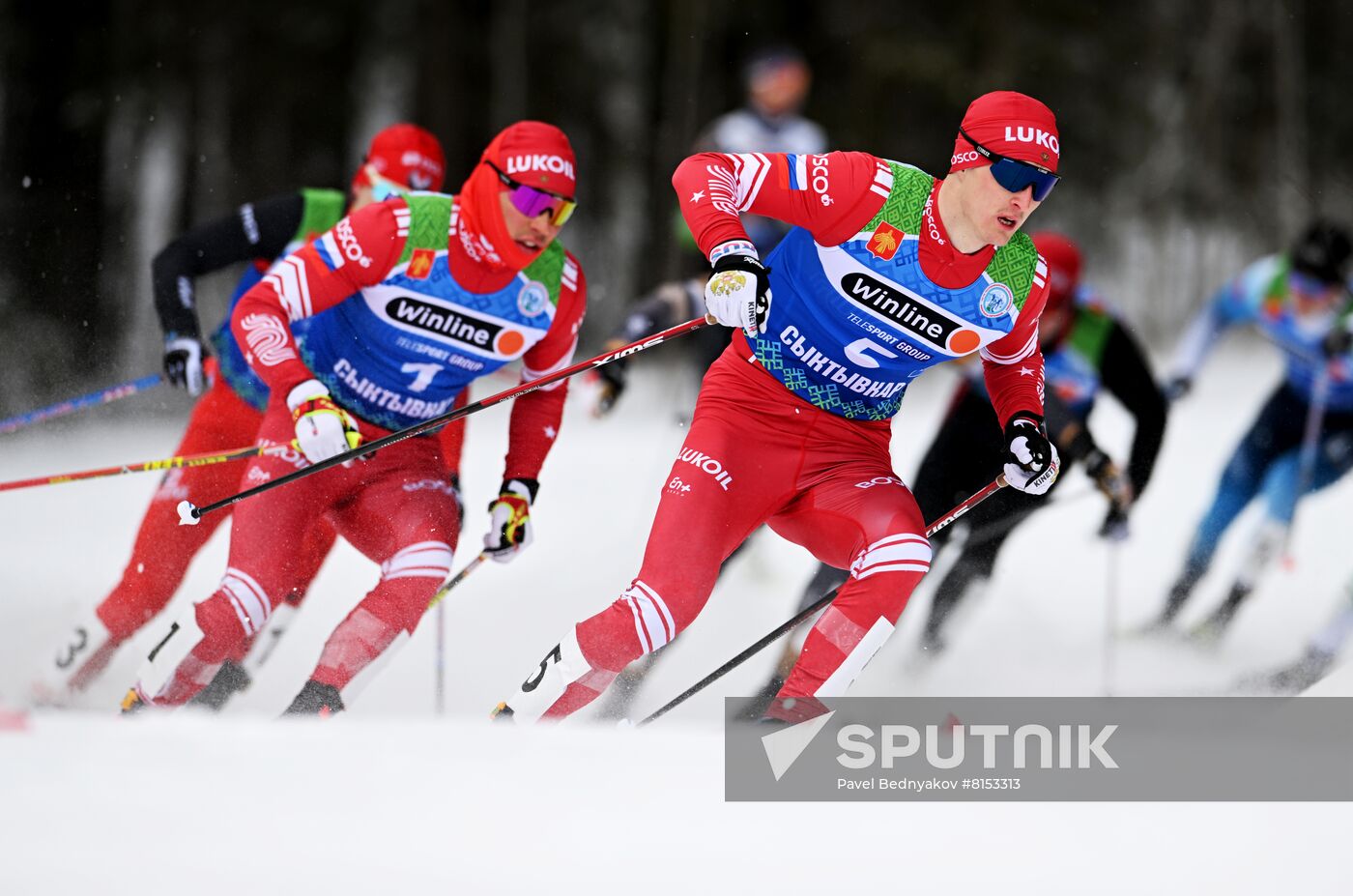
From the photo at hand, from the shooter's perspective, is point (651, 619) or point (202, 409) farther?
point (202, 409)

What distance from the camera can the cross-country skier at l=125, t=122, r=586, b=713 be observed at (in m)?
4.13

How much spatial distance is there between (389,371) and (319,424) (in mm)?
441

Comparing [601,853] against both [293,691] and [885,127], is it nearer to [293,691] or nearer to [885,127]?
[293,691]

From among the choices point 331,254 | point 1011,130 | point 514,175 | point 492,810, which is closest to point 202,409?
point 331,254

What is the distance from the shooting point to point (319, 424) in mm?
3982

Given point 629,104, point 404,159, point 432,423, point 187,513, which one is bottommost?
point 187,513

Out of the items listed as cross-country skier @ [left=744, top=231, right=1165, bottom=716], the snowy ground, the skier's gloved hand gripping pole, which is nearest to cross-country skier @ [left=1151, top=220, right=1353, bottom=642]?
the snowy ground

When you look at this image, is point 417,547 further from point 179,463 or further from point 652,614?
point 179,463

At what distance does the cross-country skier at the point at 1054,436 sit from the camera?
5309 millimetres

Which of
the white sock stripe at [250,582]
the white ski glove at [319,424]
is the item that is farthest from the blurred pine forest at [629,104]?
the white ski glove at [319,424]

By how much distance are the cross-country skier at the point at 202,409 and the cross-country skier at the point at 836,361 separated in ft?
4.24

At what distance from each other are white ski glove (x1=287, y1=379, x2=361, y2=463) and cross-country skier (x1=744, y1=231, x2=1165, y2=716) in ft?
5.97

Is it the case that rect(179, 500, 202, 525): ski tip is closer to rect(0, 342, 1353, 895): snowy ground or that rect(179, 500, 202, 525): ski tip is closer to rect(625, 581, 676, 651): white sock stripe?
rect(0, 342, 1353, 895): snowy ground

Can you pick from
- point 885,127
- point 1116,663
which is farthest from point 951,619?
point 885,127
